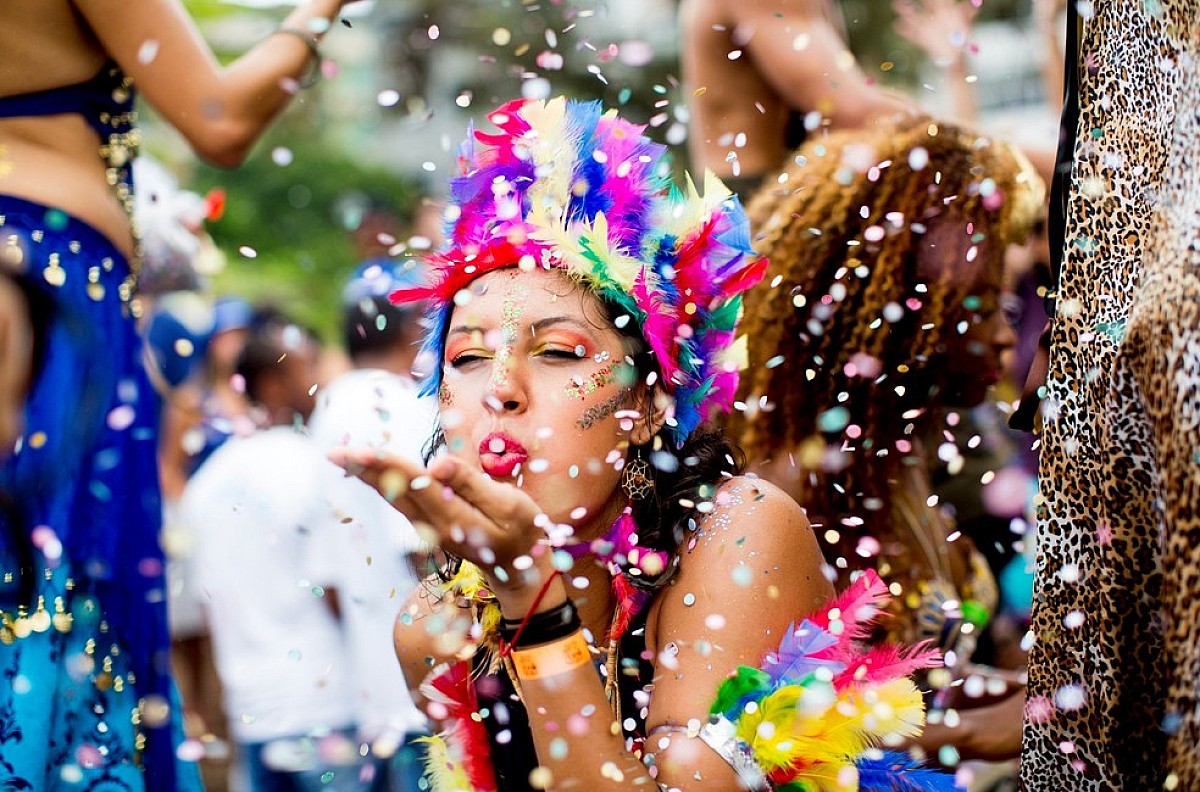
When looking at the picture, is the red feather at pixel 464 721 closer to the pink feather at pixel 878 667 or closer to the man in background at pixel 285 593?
the pink feather at pixel 878 667

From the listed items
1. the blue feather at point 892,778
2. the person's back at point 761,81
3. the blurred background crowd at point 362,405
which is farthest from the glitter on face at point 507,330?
the person's back at point 761,81

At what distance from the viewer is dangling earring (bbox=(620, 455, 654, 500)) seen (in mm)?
2221

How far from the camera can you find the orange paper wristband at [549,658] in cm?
187

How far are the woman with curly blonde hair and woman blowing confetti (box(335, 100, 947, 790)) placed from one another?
560 mm

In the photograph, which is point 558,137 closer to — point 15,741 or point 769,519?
point 769,519

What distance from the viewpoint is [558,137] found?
Result: 7.60 ft

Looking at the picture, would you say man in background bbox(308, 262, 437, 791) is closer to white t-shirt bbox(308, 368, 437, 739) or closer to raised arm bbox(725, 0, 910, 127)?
white t-shirt bbox(308, 368, 437, 739)

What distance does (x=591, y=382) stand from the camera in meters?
2.13

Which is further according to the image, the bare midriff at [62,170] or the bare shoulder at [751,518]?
the bare midriff at [62,170]

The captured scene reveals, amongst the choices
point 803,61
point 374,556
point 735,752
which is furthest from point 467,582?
point 374,556

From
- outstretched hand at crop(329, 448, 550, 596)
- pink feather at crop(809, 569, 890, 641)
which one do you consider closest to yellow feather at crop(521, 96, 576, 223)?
outstretched hand at crop(329, 448, 550, 596)

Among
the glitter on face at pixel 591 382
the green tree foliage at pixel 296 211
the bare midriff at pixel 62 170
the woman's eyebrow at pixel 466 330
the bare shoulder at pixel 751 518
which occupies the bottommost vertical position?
the bare shoulder at pixel 751 518

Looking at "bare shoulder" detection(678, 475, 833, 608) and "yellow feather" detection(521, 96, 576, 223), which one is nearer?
"bare shoulder" detection(678, 475, 833, 608)

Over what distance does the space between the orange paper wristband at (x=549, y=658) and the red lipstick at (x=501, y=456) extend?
28 centimetres
